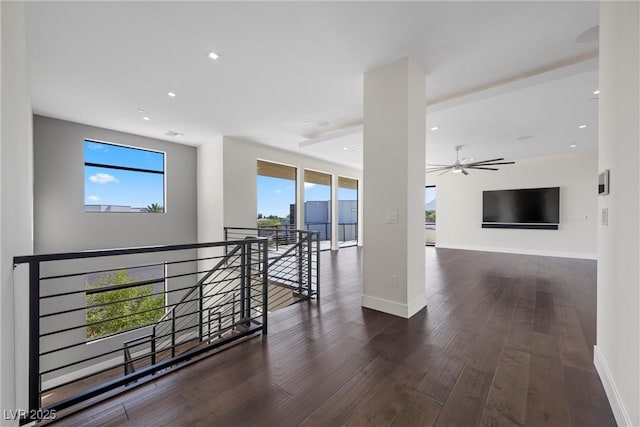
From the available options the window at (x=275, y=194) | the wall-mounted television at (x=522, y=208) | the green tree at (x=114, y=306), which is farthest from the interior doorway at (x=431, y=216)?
the green tree at (x=114, y=306)

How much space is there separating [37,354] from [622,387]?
3053 millimetres

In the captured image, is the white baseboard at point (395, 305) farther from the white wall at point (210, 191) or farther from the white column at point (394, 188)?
the white wall at point (210, 191)

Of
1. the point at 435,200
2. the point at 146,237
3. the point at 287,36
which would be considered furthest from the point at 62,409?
the point at 435,200

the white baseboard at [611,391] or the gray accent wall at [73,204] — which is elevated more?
the gray accent wall at [73,204]

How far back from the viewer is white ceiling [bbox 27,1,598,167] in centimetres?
214

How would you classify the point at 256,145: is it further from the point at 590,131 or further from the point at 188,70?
the point at 590,131

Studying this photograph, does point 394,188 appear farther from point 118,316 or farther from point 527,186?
point 527,186

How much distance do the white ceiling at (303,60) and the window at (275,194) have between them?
2.03 m

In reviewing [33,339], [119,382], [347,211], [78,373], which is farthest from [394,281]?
[347,211]

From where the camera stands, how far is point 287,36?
243 centimetres

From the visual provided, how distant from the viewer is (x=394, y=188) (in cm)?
281

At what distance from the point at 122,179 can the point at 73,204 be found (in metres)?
0.96

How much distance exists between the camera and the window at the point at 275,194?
6508 mm

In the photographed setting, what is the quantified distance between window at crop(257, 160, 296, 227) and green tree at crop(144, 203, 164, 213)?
7.17 ft
